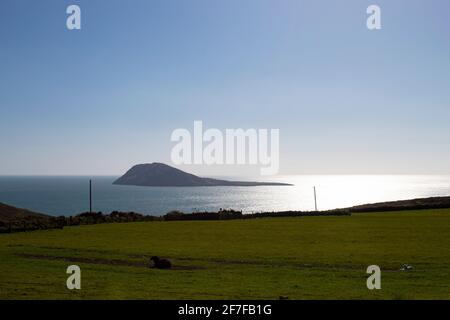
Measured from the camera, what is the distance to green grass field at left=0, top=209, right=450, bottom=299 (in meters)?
18.6

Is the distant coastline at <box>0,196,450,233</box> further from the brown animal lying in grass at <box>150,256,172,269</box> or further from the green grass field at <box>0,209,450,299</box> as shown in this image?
the brown animal lying in grass at <box>150,256,172,269</box>

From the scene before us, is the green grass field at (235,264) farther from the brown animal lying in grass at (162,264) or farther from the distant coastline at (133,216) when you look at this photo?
the distant coastline at (133,216)

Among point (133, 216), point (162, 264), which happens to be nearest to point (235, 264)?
point (162, 264)

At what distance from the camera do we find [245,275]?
76.7ft

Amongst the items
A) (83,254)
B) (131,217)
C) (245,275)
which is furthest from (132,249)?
(131,217)

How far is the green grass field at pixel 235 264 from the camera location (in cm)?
1864

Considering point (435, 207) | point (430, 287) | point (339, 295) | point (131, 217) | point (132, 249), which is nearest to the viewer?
point (339, 295)

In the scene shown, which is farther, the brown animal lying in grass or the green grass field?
the brown animal lying in grass

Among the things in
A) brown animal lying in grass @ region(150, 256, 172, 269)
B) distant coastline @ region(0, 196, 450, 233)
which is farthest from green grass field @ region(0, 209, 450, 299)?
distant coastline @ region(0, 196, 450, 233)

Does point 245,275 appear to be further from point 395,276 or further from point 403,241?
point 403,241

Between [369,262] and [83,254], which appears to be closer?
[369,262]

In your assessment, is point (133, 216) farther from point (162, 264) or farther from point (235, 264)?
point (235, 264)

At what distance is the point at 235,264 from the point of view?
27.5 m
